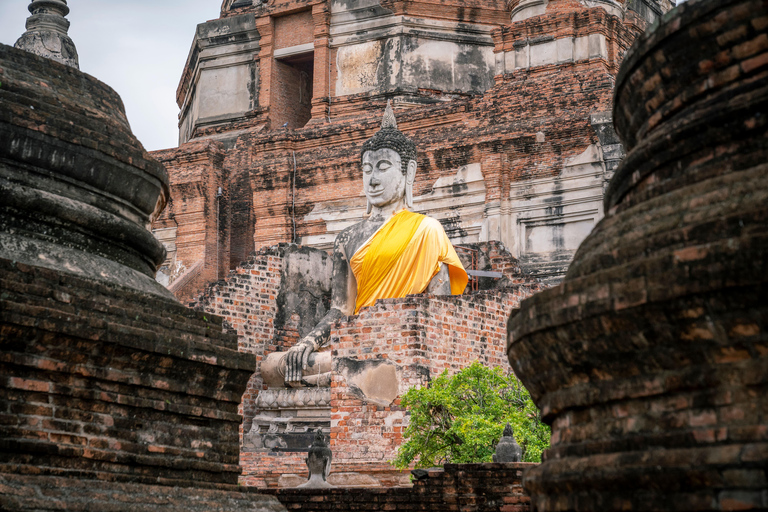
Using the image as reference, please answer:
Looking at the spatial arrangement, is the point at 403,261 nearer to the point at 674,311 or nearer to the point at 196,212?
the point at 196,212

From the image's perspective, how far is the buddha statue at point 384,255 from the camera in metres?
12.6

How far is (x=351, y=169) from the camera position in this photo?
1930 centimetres

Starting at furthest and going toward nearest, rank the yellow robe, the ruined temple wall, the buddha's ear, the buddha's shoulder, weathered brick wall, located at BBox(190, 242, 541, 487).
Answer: the ruined temple wall < the buddha's ear < the buddha's shoulder < the yellow robe < weathered brick wall, located at BBox(190, 242, 541, 487)

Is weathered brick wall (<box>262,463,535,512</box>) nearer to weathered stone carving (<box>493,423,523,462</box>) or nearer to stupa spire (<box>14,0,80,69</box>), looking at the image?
weathered stone carving (<box>493,423,523,462</box>)

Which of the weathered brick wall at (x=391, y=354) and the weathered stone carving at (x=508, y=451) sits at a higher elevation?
the weathered brick wall at (x=391, y=354)

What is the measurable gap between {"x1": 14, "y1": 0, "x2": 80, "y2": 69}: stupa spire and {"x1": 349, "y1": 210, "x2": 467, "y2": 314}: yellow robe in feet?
17.1

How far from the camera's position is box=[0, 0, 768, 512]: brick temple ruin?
3068 mm

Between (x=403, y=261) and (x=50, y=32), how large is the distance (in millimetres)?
5492

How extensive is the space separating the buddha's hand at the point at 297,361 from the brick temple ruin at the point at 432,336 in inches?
55.3

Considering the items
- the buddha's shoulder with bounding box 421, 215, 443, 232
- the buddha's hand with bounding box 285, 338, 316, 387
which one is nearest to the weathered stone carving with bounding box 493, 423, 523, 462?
the buddha's hand with bounding box 285, 338, 316, 387

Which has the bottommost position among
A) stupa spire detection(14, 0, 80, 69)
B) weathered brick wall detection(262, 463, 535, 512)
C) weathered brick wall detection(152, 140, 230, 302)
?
weathered brick wall detection(262, 463, 535, 512)

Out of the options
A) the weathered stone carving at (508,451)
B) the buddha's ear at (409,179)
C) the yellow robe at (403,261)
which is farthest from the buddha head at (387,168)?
the weathered stone carving at (508,451)

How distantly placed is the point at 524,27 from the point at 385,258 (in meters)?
7.89

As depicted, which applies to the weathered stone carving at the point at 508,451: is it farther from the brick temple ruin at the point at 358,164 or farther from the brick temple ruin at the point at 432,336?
the brick temple ruin at the point at 358,164
